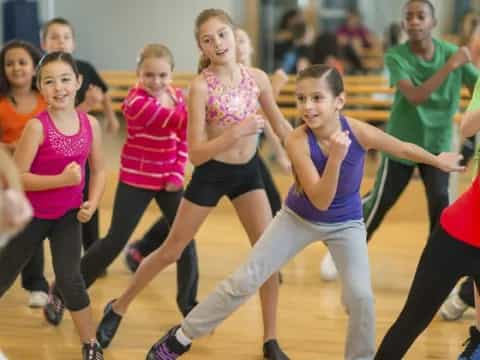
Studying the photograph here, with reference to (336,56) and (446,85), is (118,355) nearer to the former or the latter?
(446,85)

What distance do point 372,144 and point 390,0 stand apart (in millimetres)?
8073

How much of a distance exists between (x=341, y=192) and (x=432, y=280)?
0.44 metres

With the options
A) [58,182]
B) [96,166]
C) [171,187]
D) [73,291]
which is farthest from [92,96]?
[73,291]

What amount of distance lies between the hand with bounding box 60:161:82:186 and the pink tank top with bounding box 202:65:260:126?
0.53 m

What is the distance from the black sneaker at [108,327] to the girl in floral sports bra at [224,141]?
345 millimetres

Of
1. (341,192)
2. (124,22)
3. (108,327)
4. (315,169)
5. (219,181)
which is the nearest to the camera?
(315,169)

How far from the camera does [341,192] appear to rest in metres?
3.29

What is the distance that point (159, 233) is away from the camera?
5.21 meters

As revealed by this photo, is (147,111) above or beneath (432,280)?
above

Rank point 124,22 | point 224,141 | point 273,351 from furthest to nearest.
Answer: point 124,22 → point 273,351 → point 224,141

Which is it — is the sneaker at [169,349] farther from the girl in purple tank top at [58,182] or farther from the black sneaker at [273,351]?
the black sneaker at [273,351]

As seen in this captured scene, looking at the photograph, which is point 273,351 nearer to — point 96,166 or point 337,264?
point 337,264

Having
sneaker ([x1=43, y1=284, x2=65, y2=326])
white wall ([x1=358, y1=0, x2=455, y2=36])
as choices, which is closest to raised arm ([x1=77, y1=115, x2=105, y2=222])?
sneaker ([x1=43, y1=284, x2=65, y2=326])

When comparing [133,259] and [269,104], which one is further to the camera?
[133,259]
